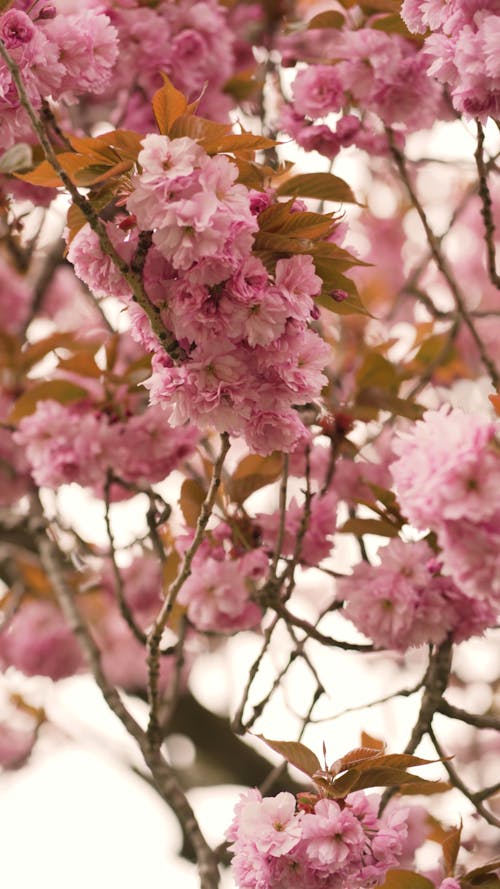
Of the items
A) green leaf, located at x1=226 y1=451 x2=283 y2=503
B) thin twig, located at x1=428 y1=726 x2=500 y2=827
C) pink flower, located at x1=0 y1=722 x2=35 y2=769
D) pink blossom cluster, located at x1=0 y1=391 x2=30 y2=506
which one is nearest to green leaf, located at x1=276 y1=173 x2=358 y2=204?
green leaf, located at x1=226 y1=451 x2=283 y2=503

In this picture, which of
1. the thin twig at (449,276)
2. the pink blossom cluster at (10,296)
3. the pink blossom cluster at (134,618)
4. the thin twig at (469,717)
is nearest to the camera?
the thin twig at (469,717)

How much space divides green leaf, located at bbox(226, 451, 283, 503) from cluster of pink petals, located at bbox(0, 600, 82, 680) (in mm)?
1649

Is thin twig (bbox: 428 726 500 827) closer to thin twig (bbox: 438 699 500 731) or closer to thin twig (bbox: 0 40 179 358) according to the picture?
thin twig (bbox: 438 699 500 731)

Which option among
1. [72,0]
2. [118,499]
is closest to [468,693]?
[118,499]

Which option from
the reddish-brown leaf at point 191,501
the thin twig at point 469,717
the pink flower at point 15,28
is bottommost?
the thin twig at point 469,717

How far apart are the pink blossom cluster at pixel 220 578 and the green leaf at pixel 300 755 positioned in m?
0.59

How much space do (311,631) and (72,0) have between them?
4.89 feet

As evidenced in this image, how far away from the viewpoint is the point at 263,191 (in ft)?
4.69

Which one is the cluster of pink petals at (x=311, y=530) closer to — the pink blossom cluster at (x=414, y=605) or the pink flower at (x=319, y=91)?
the pink blossom cluster at (x=414, y=605)

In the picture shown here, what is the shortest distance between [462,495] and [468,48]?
Result: 2.31ft

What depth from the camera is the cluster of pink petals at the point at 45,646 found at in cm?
363

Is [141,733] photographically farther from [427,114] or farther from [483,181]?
[427,114]

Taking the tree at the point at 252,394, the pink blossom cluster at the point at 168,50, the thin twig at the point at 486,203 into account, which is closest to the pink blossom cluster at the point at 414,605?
the tree at the point at 252,394

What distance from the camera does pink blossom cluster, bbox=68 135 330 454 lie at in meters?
1.26
